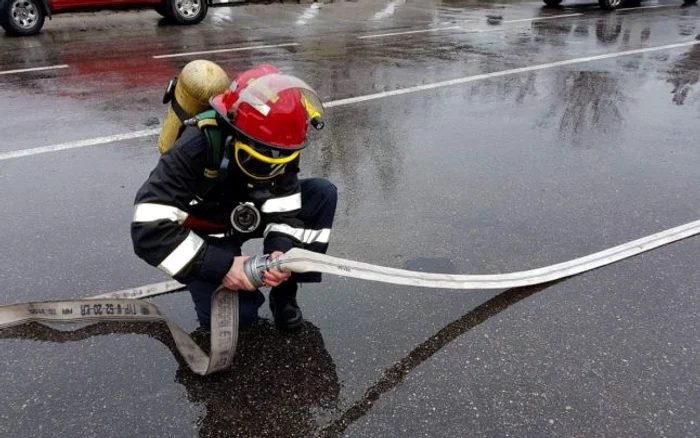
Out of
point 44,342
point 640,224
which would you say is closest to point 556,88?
point 640,224

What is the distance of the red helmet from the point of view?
205cm

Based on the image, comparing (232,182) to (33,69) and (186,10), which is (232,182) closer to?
(33,69)

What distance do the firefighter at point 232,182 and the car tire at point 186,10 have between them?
31.1ft

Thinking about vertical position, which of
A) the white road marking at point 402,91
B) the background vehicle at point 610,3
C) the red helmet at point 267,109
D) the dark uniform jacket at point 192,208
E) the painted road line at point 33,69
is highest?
the red helmet at point 267,109

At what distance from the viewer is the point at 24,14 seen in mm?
9234

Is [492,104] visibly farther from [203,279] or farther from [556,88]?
[203,279]

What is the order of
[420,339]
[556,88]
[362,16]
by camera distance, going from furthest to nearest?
[362,16], [556,88], [420,339]

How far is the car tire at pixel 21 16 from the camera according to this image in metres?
8.97

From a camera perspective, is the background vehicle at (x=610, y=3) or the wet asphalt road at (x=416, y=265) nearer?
the wet asphalt road at (x=416, y=265)

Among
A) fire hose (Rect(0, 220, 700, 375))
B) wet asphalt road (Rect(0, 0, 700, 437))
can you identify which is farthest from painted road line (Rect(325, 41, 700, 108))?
fire hose (Rect(0, 220, 700, 375))

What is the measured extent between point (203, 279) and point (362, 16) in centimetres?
1179

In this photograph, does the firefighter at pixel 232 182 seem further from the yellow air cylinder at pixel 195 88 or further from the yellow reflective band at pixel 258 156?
the yellow air cylinder at pixel 195 88

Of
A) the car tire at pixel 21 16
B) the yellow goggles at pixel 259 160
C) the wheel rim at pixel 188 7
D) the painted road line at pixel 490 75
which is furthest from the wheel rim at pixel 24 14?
the yellow goggles at pixel 259 160

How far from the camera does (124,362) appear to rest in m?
2.36
